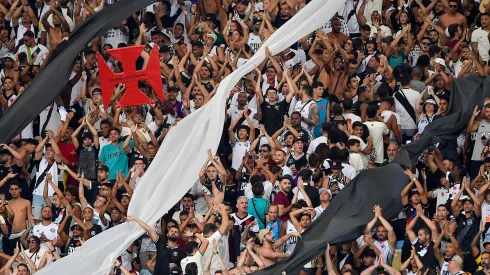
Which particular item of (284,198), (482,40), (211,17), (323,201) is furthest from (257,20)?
(323,201)

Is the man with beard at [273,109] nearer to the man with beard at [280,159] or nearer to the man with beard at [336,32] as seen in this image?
the man with beard at [280,159]

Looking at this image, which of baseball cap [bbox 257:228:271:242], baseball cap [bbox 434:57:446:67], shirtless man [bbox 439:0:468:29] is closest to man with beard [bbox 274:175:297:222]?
baseball cap [bbox 257:228:271:242]

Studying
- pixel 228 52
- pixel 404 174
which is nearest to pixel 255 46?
pixel 228 52

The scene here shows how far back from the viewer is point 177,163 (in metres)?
26.9

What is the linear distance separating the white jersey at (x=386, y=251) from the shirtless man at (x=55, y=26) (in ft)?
25.2

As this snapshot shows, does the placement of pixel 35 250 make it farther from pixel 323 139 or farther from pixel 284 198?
pixel 323 139

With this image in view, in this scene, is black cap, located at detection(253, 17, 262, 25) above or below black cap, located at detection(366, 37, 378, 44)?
above

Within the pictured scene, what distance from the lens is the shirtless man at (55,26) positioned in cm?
3036

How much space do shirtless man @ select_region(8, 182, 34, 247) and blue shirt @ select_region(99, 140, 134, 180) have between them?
50.9 inches

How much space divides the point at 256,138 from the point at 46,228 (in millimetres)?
3314

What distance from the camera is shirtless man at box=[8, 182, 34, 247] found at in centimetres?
2675

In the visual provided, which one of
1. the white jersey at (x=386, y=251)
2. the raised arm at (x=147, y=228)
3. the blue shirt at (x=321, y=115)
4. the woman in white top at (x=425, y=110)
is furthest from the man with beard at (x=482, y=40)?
the raised arm at (x=147, y=228)

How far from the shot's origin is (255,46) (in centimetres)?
2959

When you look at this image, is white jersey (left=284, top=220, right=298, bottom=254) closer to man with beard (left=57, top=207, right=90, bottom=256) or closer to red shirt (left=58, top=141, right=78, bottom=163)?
man with beard (left=57, top=207, right=90, bottom=256)
